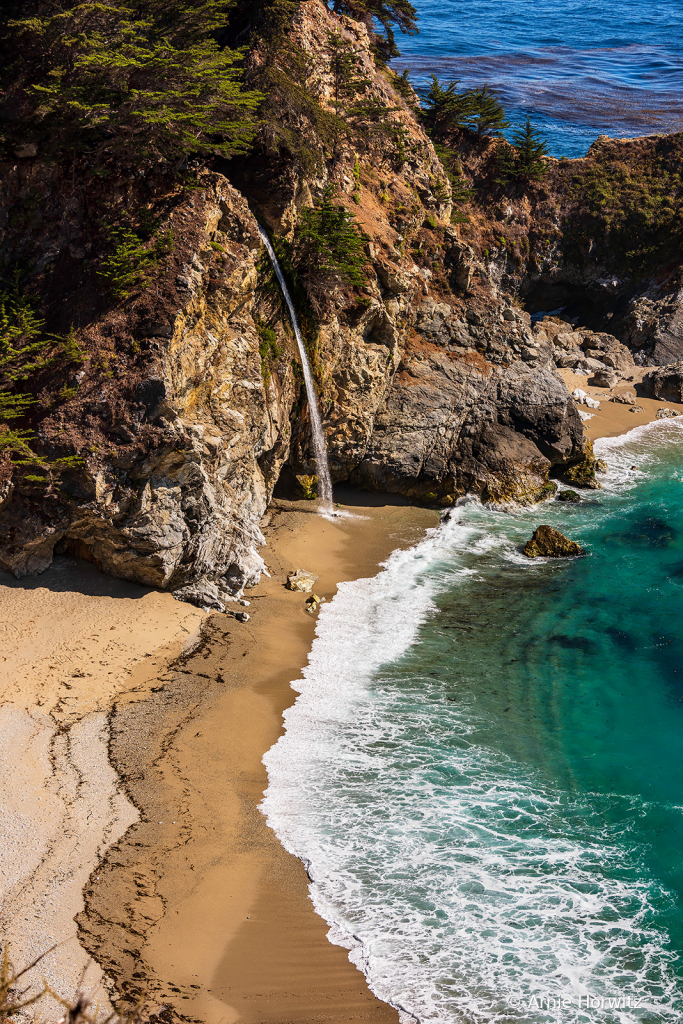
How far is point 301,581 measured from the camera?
582 inches

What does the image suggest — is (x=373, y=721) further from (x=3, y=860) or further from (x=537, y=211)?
(x=537, y=211)

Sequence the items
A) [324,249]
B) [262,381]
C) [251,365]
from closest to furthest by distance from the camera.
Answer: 1. [251,365]
2. [262,381]
3. [324,249]

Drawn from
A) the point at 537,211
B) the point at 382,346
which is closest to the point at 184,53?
the point at 382,346

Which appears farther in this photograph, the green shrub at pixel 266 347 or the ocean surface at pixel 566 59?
the ocean surface at pixel 566 59

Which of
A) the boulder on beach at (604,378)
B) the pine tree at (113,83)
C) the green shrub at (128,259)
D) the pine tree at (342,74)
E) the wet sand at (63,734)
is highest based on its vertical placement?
the pine tree at (342,74)

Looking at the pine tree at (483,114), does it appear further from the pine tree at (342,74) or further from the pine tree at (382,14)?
the pine tree at (342,74)

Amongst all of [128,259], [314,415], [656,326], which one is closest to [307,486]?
[314,415]

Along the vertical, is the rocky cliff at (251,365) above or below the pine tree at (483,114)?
below

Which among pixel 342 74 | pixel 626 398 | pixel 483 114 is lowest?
pixel 626 398

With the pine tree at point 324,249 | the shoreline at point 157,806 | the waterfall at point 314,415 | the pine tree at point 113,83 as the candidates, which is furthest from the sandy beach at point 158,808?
the pine tree at point 324,249

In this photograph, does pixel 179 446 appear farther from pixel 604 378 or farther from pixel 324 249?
pixel 604 378

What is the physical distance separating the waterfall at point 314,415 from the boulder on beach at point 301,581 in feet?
11.9

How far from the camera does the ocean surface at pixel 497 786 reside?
751 cm

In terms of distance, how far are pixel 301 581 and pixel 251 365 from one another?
5042 mm
